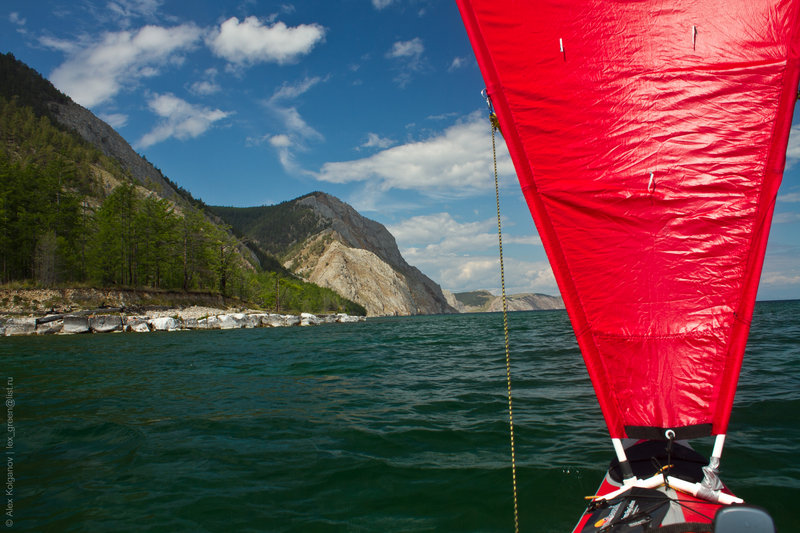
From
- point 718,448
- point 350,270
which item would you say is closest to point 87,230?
point 718,448

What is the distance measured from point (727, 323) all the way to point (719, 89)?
1587mm

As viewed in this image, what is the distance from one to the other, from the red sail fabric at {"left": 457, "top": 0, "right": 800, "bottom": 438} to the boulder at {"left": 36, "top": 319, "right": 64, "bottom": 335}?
144 ft

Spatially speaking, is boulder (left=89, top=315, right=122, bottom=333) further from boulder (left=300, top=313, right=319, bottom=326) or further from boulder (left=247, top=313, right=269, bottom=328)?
boulder (left=300, top=313, right=319, bottom=326)

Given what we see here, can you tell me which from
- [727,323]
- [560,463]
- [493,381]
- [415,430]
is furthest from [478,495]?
[493,381]

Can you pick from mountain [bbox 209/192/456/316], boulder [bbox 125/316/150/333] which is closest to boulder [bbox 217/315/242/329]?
boulder [bbox 125/316/150/333]

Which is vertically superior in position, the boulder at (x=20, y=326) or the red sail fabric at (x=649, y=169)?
the red sail fabric at (x=649, y=169)

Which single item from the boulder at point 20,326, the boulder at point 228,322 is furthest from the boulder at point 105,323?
the boulder at point 228,322

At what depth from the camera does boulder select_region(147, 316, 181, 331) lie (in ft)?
139

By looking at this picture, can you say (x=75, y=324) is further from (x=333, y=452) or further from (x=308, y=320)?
(x=333, y=452)

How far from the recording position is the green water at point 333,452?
4574 mm

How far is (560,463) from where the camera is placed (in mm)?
5797

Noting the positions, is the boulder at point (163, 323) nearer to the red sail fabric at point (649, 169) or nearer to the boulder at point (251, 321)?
the boulder at point (251, 321)

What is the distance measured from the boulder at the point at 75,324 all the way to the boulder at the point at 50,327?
0.30 meters

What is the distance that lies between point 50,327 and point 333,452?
40648 millimetres
